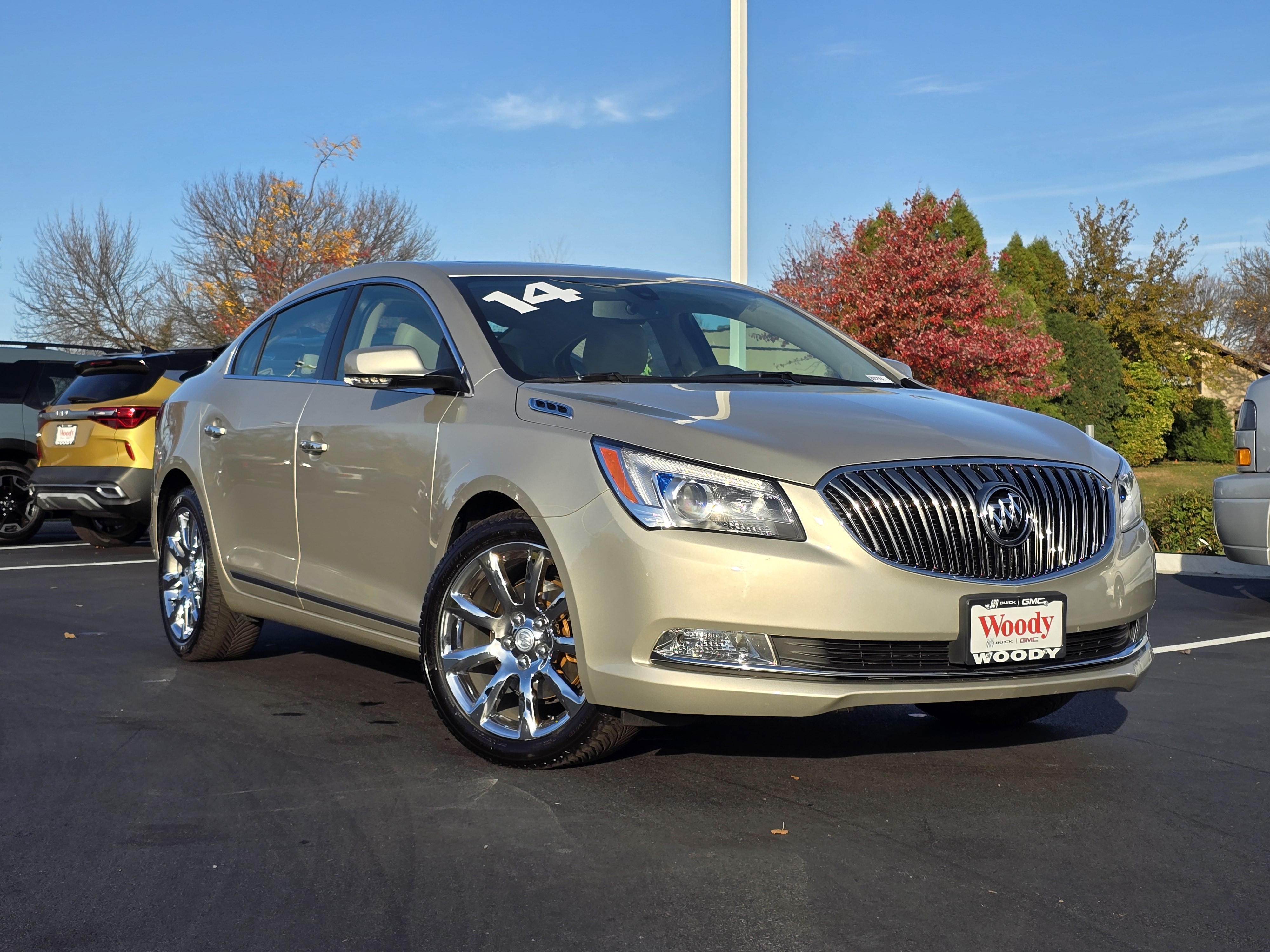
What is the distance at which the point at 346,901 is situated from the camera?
3221mm

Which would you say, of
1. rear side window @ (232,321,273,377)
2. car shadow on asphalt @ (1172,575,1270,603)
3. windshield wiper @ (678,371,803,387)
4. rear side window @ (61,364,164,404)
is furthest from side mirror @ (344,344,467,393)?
rear side window @ (61,364,164,404)

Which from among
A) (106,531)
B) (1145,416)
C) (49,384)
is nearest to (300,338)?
(106,531)

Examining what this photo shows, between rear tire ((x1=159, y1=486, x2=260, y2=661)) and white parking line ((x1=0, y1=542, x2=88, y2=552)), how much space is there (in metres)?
7.04

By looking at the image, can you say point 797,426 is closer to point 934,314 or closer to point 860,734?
point 860,734

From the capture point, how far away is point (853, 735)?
4965 millimetres

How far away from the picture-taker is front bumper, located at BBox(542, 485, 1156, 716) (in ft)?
12.4

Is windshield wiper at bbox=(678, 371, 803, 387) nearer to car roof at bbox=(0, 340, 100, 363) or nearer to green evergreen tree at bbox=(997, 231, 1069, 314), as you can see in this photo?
car roof at bbox=(0, 340, 100, 363)

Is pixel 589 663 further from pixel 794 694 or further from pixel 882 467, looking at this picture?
pixel 882 467

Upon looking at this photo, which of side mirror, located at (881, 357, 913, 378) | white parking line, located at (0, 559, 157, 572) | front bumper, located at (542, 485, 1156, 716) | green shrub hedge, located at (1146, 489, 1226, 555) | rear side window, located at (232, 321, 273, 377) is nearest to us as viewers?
front bumper, located at (542, 485, 1156, 716)

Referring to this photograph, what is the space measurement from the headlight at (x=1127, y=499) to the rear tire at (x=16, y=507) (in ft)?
38.1

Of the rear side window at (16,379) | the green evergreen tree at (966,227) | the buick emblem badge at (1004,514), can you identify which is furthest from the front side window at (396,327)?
the green evergreen tree at (966,227)

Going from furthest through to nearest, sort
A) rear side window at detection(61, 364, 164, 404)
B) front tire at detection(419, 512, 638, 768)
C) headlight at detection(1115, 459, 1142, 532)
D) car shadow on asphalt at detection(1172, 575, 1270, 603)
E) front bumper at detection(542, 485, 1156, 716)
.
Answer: rear side window at detection(61, 364, 164, 404)
car shadow on asphalt at detection(1172, 575, 1270, 603)
headlight at detection(1115, 459, 1142, 532)
front tire at detection(419, 512, 638, 768)
front bumper at detection(542, 485, 1156, 716)

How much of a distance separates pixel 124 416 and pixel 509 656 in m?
8.31

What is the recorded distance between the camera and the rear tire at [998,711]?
500 centimetres
